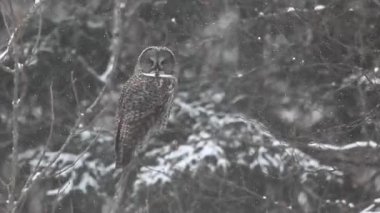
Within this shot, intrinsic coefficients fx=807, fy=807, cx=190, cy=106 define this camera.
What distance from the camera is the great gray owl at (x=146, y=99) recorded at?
18.2 ft

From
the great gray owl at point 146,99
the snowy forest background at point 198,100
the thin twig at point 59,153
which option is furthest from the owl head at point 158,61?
the snowy forest background at point 198,100

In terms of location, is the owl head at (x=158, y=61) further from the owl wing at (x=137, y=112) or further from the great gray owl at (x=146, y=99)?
the owl wing at (x=137, y=112)

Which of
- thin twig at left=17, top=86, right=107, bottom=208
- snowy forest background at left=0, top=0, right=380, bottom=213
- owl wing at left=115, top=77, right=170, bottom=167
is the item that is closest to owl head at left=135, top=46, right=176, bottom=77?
owl wing at left=115, top=77, right=170, bottom=167

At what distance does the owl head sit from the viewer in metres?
5.53

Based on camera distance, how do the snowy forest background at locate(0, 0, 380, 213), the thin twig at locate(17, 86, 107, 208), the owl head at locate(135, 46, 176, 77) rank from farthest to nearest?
the snowy forest background at locate(0, 0, 380, 213), the owl head at locate(135, 46, 176, 77), the thin twig at locate(17, 86, 107, 208)

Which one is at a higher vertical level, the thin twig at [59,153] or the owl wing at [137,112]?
the thin twig at [59,153]

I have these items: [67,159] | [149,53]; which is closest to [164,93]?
[149,53]

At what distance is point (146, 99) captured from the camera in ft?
18.3

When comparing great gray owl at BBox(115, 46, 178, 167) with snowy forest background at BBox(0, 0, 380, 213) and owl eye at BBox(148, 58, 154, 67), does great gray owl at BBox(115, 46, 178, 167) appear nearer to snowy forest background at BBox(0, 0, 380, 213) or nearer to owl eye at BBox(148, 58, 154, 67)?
owl eye at BBox(148, 58, 154, 67)

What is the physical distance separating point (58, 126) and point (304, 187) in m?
3.40

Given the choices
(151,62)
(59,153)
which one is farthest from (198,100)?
(59,153)

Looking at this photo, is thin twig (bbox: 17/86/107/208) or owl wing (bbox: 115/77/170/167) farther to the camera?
owl wing (bbox: 115/77/170/167)

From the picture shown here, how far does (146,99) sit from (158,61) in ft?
0.91

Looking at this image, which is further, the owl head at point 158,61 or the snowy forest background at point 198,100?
the snowy forest background at point 198,100
